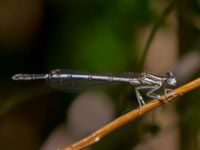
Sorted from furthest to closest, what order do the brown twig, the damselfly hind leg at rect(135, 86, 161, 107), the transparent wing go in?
the transparent wing, the damselfly hind leg at rect(135, 86, 161, 107), the brown twig

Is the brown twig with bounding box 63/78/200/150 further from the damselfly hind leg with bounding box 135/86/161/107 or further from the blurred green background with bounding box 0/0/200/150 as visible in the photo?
the blurred green background with bounding box 0/0/200/150

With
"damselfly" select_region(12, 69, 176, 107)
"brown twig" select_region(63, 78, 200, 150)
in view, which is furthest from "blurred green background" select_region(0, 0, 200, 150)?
"brown twig" select_region(63, 78, 200, 150)

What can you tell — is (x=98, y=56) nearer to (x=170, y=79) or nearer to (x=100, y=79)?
(x=100, y=79)

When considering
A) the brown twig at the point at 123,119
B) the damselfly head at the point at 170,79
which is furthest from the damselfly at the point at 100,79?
the brown twig at the point at 123,119

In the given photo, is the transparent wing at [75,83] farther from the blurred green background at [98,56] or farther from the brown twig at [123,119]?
the brown twig at [123,119]

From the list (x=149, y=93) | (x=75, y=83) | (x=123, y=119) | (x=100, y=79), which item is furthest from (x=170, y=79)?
(x=123, y=119)

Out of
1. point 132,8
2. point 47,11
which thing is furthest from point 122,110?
point 47,11
